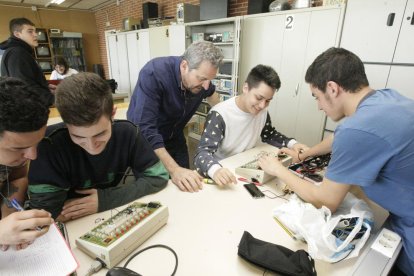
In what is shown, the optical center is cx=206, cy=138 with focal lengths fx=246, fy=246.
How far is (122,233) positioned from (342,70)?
1.07m

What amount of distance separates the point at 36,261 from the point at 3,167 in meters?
0.46

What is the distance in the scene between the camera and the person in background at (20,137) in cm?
67

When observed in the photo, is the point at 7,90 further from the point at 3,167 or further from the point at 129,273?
the point at 129,273

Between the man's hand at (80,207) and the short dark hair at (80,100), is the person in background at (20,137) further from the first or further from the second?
the man's hand at (80,207)

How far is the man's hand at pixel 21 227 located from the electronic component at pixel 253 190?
0.80 m

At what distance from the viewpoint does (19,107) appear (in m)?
0.71

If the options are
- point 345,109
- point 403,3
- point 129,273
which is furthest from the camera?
point 403,3

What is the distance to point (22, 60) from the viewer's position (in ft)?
8.30

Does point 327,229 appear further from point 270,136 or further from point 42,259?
point 270,136

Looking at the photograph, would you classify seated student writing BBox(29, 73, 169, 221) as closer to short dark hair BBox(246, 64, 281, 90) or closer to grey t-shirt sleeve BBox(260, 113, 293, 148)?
short dark hair BBox(246, 64, 281, 90)

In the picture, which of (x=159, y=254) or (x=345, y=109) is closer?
(x=159, y=254)

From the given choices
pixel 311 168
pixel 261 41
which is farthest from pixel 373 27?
pixel 311 168

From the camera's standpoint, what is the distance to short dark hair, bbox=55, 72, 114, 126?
809 mm

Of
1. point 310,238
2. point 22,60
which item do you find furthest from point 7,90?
point 22,60
